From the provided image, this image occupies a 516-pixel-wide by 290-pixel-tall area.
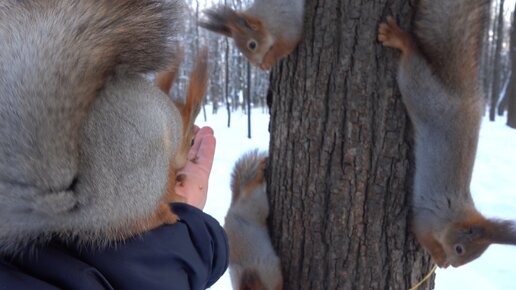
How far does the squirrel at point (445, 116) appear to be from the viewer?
5.32 feet

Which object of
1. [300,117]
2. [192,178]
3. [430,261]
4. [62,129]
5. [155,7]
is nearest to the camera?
[62,129]

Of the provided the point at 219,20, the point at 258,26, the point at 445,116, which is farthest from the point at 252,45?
the point at 445,116

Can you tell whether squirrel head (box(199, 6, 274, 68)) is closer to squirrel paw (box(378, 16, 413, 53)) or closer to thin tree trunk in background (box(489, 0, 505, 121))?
squirrel paw (box(378, 16, 413, 53))

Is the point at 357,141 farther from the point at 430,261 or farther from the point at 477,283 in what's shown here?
the point at 477,283

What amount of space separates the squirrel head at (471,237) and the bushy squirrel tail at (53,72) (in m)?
1.49

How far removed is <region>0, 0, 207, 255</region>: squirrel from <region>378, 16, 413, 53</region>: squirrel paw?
0.75 meters

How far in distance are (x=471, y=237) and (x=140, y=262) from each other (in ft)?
4.79

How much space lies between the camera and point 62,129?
79 centimetres

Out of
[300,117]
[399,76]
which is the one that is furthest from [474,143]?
A: [300,117]

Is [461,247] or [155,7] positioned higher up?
[155,7]

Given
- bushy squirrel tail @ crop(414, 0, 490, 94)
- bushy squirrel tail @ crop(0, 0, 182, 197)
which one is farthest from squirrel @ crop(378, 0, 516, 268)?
bushy squirrel tail @ crop(0, 0, 182, 197)

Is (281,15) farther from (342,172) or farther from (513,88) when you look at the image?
(513,88)

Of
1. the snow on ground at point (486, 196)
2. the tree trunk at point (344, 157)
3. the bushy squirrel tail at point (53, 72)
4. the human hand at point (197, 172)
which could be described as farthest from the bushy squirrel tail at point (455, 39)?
the bushy squirrel tail at point (53, 72)

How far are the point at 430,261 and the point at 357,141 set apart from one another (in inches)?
23.2
